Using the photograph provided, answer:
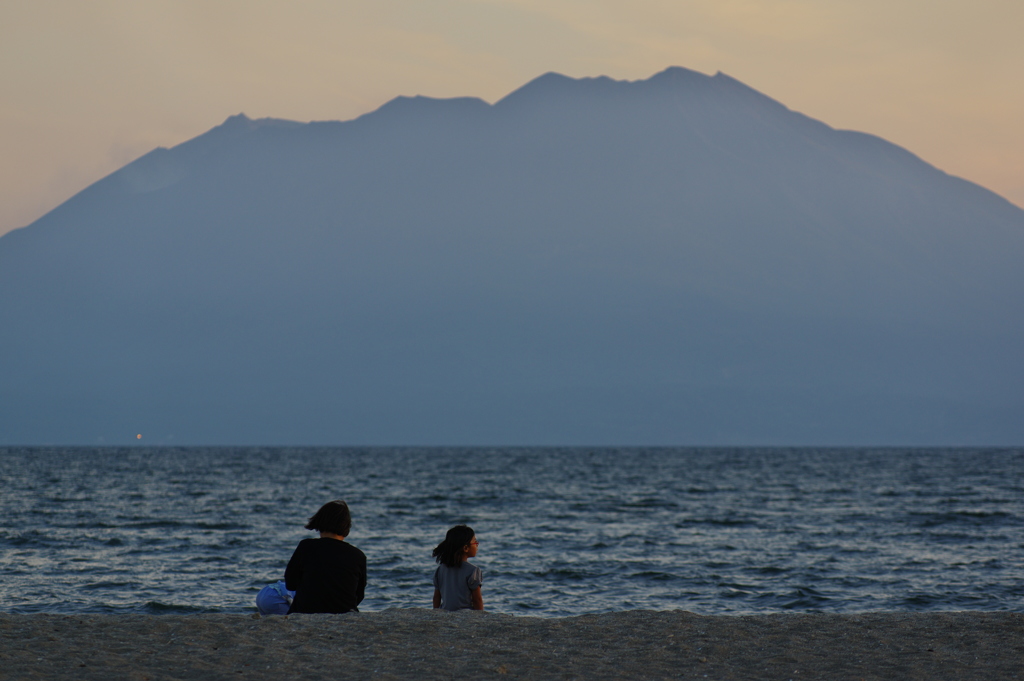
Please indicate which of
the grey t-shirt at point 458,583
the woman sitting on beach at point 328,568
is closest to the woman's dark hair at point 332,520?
the woman sitting on beach at point 328,568

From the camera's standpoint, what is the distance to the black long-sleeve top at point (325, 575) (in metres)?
9.82

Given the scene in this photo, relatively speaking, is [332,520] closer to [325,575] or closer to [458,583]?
[325,575]

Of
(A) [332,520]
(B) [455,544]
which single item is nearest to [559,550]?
(B) [455,544]

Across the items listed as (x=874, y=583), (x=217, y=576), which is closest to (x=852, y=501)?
(x=874, y=583)

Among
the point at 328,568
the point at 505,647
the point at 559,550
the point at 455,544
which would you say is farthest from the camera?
the point at 559,550

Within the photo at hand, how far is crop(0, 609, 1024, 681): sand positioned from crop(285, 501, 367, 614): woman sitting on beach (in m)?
0.23

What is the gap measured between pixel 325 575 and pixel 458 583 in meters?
1.57

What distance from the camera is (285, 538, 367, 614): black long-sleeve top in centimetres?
982

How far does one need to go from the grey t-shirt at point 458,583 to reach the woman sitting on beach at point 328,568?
98 centimetres

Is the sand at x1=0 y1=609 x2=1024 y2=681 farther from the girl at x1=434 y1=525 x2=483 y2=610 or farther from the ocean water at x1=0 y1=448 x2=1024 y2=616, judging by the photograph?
the ocean water at x1=0 y1=448 x2=1024 y2=616

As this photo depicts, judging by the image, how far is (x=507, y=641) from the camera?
31.2 ft

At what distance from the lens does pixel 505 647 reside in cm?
927

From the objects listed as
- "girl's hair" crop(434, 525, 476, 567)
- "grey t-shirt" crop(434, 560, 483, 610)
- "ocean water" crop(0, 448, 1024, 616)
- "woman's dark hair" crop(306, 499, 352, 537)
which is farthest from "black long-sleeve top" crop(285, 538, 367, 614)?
"ocean water" crop(0, 448, 1024, 616)

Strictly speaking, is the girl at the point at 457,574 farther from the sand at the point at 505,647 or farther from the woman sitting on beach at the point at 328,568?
the woman sitting on beach at the point at 328,568
